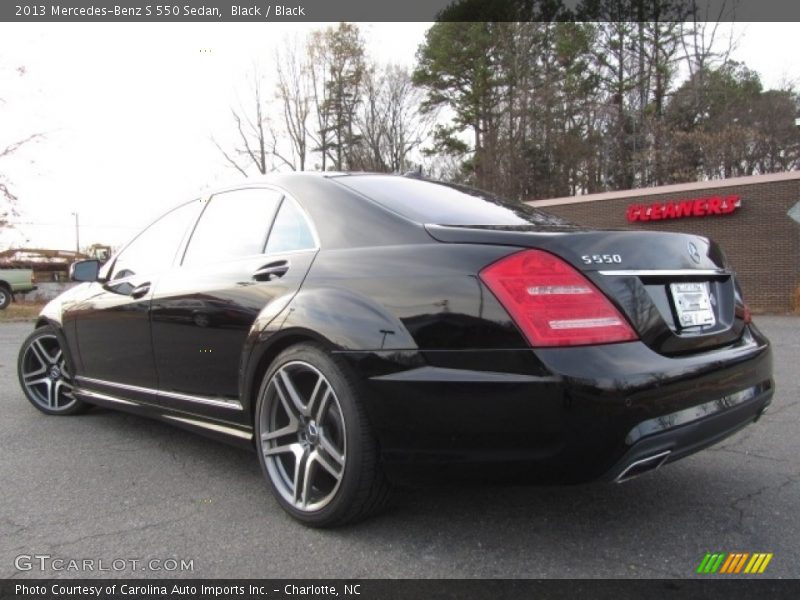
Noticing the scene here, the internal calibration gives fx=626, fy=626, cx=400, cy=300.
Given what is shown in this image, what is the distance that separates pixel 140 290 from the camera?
356 centimetres

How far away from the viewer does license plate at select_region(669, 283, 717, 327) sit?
228cm

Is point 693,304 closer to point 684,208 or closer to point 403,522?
point 403,522

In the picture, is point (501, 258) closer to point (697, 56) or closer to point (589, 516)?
point (589, 516)

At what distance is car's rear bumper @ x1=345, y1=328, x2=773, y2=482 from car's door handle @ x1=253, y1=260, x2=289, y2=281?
2.07ft

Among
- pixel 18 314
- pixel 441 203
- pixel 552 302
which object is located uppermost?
pixel 441 203

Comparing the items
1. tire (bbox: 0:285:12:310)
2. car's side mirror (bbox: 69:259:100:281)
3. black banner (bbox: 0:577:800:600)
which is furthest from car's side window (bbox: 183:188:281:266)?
tire (bbox: 0:285:12:310)

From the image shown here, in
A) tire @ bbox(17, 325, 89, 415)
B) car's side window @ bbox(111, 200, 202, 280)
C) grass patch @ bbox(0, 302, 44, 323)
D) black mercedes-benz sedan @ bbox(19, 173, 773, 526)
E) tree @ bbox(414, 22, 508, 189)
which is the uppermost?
tree @ bbox(414, 22, 508, 189)

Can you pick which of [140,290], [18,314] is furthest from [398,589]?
[18,314]

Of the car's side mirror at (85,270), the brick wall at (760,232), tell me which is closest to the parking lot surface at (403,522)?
the car's side mirror at (85,270)

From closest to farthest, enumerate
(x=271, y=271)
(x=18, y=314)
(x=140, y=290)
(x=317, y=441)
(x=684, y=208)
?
(x=317, y=441)
(x=271, y=271)
(x=140, y=290)
(x=18, y=314)
(x=684, y=208)

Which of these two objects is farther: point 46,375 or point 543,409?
point 46,375

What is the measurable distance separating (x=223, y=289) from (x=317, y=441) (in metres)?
0.92

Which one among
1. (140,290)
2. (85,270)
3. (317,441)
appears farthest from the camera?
(85,270)

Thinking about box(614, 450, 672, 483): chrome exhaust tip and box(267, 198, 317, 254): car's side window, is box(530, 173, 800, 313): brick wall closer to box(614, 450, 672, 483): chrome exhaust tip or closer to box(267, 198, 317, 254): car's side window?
box(267, 198, 317, 254): car's side window
